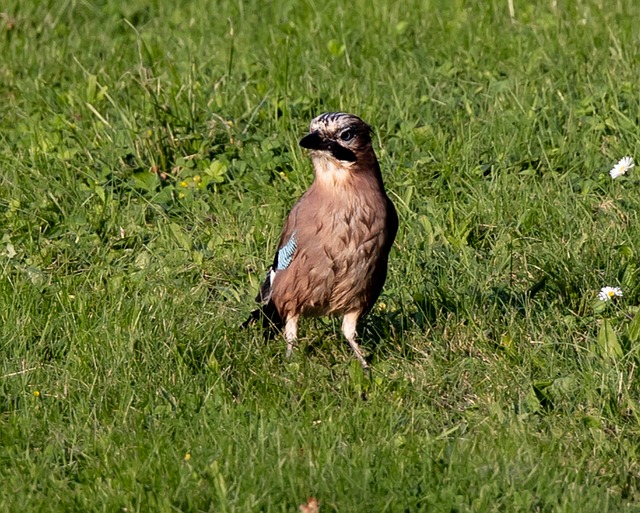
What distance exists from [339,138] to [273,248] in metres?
1.27

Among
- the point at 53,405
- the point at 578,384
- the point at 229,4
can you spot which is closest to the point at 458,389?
the point at 578,384

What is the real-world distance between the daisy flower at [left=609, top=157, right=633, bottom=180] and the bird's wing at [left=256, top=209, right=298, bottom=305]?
1.92 meters

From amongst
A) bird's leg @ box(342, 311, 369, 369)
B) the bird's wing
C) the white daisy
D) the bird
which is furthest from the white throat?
the white daisy

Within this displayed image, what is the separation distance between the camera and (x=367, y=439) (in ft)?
14.7

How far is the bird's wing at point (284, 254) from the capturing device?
545cm

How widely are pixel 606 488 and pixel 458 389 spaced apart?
3.05 ft

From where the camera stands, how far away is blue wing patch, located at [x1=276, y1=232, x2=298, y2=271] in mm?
5438

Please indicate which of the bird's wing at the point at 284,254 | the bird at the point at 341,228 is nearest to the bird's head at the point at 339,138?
the bird at the point at 341,228

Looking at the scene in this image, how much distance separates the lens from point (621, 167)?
659cm

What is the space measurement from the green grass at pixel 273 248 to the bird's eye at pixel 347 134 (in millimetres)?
850

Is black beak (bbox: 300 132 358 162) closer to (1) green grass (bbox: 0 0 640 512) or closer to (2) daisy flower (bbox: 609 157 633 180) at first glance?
(1) green grass (bbox: 0 0 640 512)

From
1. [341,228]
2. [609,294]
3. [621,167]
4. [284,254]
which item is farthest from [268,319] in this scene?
[621,167]

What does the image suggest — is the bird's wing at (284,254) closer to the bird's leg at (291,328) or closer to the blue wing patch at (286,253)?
the blue wing patch at (286,253)

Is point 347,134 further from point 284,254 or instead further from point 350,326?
point 350,326
